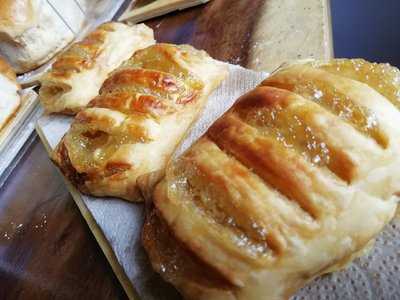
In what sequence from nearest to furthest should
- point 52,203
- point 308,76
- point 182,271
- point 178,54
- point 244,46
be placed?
point 182,271 < point 308,76 < point 178,54 < point 52,203 < point 244,46

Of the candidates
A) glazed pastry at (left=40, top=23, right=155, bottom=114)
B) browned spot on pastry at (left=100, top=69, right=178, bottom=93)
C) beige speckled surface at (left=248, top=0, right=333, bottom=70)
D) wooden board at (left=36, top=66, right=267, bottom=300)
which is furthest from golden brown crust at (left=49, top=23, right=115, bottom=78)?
beige speckled surface at (left=248, top=0, right=333, bottom=70)

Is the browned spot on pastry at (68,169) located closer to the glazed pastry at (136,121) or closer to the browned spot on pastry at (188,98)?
the glazed pastry at (136,121)

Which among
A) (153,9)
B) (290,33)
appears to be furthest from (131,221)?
(153,9)

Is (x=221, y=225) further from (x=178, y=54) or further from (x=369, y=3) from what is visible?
(x=369, y=3)

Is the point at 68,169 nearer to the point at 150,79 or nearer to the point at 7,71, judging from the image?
the point at 150,79

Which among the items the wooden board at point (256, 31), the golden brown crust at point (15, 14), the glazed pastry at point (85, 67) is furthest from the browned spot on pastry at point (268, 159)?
the golden brown crust at point (15, 14)

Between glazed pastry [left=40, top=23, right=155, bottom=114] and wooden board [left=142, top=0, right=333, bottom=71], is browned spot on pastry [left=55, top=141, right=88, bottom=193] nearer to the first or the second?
glazed pastry [left=40, top=23, right=155, bottom=114]

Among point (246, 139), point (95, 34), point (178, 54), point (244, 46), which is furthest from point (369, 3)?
point (246, 139)
